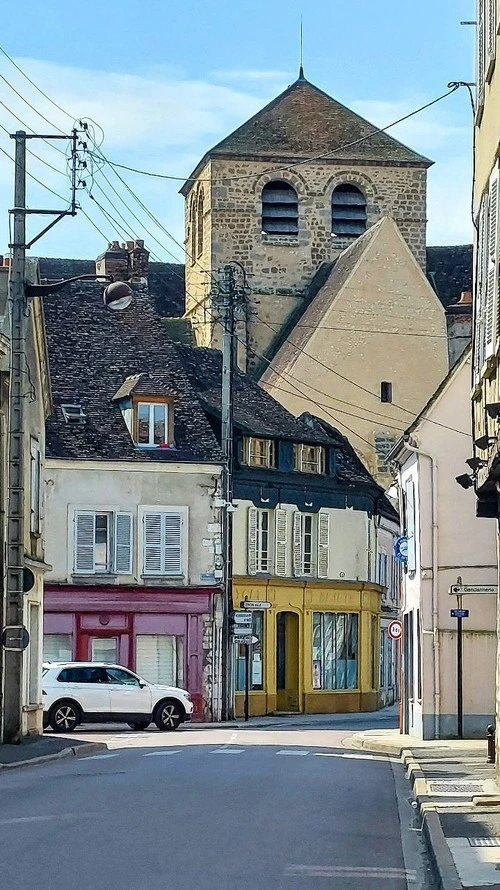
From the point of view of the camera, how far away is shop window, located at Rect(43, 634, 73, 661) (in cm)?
4312

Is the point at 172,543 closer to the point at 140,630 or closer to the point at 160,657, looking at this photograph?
the point at 140,630

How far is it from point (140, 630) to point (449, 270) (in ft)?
115

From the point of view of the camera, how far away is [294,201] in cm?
7194

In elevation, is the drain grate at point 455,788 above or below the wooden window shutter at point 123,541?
below

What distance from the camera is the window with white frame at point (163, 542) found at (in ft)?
143

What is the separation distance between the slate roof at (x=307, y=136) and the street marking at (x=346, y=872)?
197 feet

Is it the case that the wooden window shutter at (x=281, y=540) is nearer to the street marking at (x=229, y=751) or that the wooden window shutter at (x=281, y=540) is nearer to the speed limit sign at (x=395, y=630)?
the speed limit sign at (x=395, y=630)

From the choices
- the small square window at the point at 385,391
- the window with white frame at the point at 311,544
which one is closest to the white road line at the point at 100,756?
the window with white frame at the point at 311,544

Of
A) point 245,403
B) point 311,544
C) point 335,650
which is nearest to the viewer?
point 311,544

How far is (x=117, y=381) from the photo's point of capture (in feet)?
149

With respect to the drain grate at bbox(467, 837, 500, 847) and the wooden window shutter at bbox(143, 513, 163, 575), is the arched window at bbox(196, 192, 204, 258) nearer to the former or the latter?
the wooden window shutter at bbox(143, 513, 163, 575)

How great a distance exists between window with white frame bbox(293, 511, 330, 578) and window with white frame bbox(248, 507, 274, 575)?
1097 millimetres

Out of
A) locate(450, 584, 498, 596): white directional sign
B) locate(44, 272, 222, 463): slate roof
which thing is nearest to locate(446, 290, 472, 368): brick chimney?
locate(44, 272, 222, 463): slate roof

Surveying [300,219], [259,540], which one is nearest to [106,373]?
[259,540]
